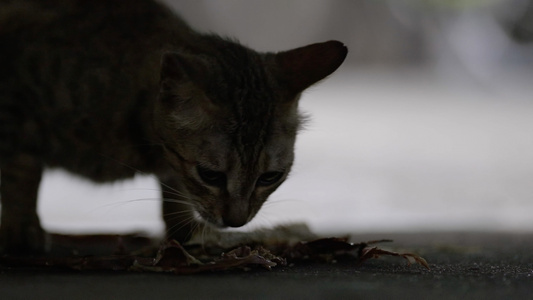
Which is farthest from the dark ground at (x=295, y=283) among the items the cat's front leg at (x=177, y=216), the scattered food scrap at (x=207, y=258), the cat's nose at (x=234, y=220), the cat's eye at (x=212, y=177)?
the cat's front leg at (x=177, y=216)

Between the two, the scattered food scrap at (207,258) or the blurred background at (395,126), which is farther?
the blurred background at (395,126)

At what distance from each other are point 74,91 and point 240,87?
1.93ft

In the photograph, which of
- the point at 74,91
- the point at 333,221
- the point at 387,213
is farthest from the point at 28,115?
the point at 387,213

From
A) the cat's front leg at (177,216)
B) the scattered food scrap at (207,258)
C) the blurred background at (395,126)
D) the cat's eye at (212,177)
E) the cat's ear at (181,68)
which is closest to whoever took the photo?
the scattered food scrap at (207,258)

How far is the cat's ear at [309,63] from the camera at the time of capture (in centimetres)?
204

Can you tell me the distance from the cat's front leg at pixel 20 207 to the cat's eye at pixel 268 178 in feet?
2.50

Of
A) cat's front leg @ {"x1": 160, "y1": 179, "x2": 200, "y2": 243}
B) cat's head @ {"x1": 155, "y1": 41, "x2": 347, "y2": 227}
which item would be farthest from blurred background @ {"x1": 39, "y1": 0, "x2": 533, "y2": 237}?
cat's head @ {"x1": 155, "y1": 41, "x2": 347, "y2": 227}

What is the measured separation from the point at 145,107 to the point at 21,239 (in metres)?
0.60

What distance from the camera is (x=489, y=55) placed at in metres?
9.93

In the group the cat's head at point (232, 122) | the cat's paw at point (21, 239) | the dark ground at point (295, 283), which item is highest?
the cat's head at point (232, 122)

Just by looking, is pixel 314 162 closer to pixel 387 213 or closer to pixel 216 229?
pixel 387 213

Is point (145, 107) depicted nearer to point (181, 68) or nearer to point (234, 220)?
point (181, 68)

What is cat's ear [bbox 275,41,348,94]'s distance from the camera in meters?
2.04

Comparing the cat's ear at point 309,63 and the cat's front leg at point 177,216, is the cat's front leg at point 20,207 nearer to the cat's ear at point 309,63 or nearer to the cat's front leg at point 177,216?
the cat's front leg at point 177,216
